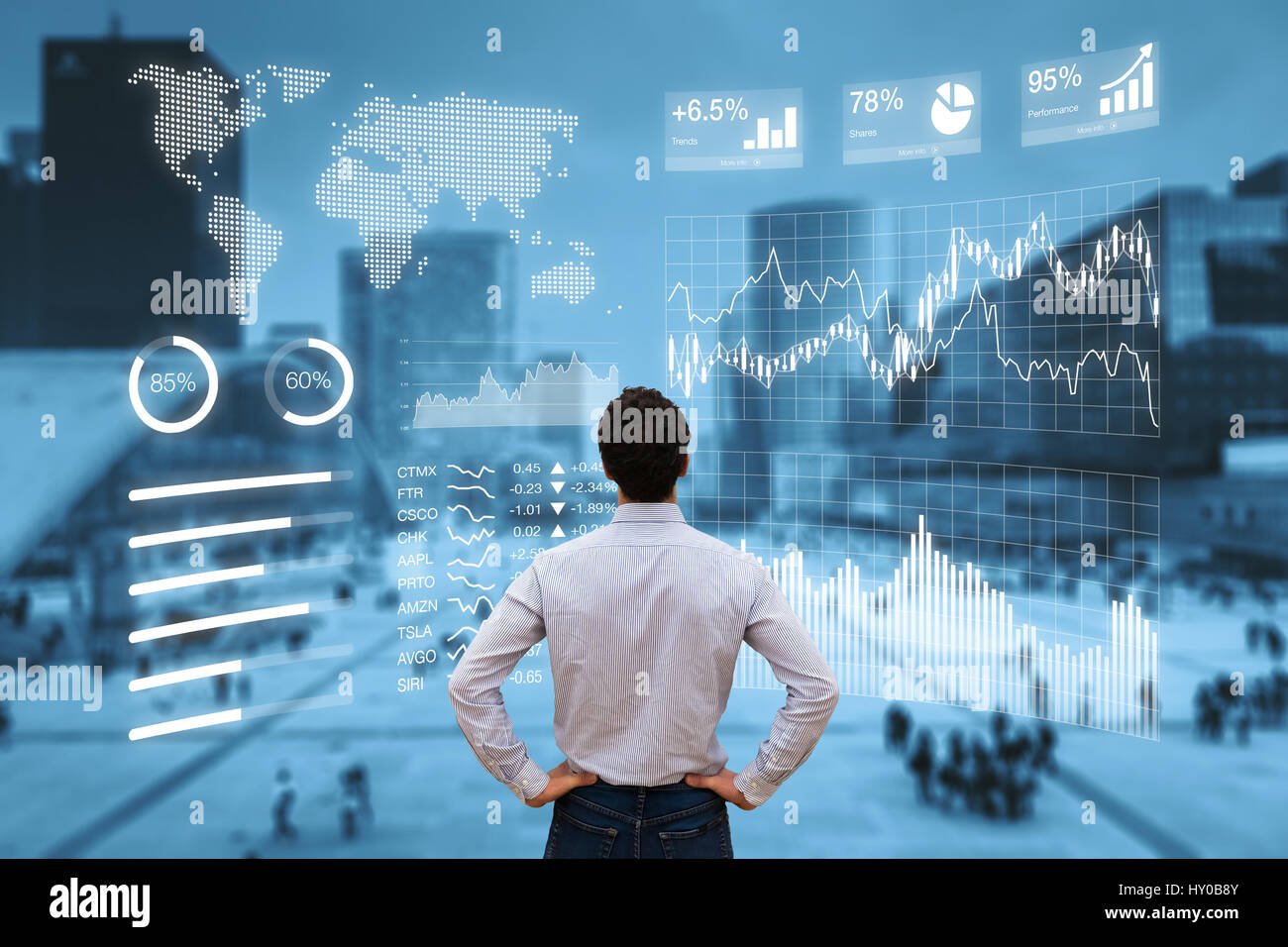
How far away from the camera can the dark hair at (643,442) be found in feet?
5.95

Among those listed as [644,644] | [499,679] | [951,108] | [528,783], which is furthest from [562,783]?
[951,108]

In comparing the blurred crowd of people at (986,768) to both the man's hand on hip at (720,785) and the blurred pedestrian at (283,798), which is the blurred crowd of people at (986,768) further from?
the blurred pedestrian at (283,798)

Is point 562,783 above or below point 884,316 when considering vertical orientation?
below

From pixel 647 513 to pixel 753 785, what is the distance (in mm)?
691

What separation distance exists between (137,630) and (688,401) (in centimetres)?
298

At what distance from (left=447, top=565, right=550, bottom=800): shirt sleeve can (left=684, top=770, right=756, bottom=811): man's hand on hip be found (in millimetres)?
350

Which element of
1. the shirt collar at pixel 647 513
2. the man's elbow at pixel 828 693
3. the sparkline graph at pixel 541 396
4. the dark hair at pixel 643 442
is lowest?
the man's elbow at pixel 828 693

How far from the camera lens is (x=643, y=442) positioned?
1.83 metres

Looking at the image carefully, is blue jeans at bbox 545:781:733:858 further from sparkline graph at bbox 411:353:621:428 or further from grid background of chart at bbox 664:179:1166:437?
grid background of chart at bbox 664:179:1166:437

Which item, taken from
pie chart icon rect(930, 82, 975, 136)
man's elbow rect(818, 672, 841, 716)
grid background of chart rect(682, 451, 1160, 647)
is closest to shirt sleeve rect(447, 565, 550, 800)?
man's elbow rect(818, 672, 841, 716)

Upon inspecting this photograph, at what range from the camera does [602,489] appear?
4230mm

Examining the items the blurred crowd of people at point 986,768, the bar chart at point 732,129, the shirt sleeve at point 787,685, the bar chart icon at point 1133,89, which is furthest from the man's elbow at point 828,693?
the bar chart icon at point 1133,89

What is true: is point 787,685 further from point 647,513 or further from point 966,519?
point 966,519
